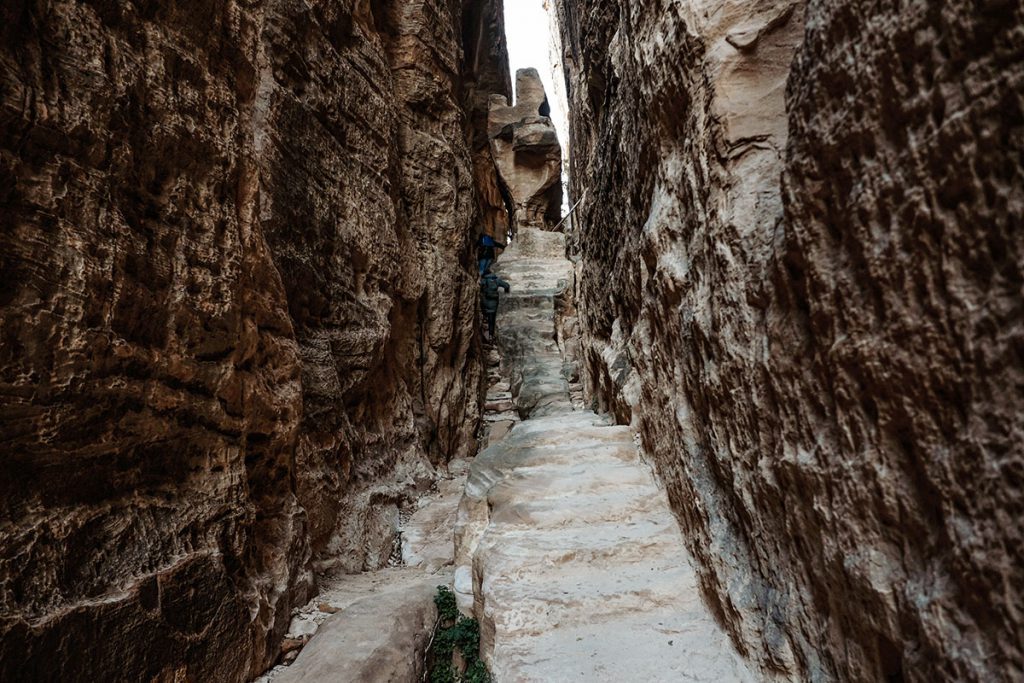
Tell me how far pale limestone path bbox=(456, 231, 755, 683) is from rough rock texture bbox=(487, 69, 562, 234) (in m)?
17.3

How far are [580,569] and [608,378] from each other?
2786mm

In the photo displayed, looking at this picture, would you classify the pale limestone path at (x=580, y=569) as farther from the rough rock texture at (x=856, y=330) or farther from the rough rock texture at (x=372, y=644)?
the rough rock texture at (x=372, y=644)

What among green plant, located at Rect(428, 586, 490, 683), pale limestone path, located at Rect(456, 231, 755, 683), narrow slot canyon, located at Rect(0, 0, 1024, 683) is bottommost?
green plant, located at Rect(428, 586, 490, 683)

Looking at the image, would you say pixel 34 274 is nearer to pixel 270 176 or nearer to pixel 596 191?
pixel 270 176

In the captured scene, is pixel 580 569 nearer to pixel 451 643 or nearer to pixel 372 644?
pixel 451 643

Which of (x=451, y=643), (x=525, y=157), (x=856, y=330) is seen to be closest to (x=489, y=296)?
(x=525, y=157)

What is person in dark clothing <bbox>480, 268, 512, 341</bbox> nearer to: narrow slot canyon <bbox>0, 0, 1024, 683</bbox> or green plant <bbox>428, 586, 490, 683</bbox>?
narrow slot canyon <bbox>0, 0, 1024, 683</bbox>

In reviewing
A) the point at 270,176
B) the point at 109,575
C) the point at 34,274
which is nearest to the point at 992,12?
the point at 34,274

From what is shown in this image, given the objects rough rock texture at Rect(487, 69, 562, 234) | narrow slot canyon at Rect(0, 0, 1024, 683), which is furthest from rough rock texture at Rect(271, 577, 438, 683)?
rough rock texture at Rect(487, 69, 562, 234)

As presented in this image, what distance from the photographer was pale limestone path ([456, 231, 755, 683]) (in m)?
2.50

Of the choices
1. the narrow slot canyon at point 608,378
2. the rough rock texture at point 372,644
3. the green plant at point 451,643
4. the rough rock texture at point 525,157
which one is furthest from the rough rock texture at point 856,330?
the rough rock texture at point 525,157

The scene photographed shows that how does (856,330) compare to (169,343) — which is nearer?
(856,330)

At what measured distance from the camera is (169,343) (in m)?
2.76

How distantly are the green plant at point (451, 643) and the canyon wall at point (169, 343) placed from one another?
3.28 ft
